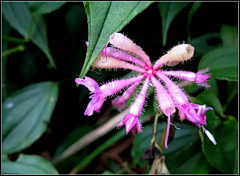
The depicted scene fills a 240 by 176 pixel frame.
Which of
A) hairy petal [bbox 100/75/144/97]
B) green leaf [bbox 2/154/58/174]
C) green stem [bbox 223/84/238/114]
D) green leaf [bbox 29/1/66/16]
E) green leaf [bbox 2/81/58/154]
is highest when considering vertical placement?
green leaf [bbox 29/1/66/16]

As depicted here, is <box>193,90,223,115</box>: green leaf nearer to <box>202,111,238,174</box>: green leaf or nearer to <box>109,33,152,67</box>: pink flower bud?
<box>202,111,238,174</box>: green leaf

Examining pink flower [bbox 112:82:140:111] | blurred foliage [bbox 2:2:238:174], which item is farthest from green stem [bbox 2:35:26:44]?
pink flower [bbox 112:82:140:111]

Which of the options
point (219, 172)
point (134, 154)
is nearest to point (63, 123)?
point (134, 154)

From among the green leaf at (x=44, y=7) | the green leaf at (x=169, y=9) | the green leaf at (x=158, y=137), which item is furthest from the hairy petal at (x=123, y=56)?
the green leaf at (x=158, y=137)

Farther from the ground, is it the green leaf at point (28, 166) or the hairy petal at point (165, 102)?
the hairy petal at point (165, 102)

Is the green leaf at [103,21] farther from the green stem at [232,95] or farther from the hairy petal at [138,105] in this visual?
the green stem at [232,95]

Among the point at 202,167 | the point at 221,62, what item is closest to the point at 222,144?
the point at 202,167

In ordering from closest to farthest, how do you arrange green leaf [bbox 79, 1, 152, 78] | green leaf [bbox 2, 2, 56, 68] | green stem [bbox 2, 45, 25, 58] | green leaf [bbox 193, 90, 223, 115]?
green leaf [bbox 79, 1, 152, 78] → green leaf [bbox 193, 90, 223, 115] → green leaf [bbox 2, 2, 56, 68] → green stem [bbox 2, 45, 25, 58]
